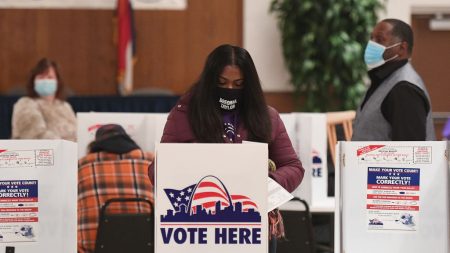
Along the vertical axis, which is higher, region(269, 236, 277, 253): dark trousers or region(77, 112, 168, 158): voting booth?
region(77, 112, 168, 158): voting booth

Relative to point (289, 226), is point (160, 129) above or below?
above

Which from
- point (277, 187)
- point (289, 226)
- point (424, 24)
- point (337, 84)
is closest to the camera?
point (277, 187)

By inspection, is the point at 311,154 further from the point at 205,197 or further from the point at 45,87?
the point at 45,87

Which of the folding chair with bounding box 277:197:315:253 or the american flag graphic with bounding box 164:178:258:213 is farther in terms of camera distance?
the folding chair with bounding box 277:197:315:253

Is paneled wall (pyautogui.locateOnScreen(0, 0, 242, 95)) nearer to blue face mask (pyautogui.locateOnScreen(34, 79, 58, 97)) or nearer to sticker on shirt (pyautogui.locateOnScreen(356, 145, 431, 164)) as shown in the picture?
blue face mask (pyautogui.locateOnScreen(34, 79, 58, 97))

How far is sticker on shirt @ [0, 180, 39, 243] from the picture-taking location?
140 inches

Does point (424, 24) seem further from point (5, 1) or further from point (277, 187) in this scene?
point (277, 187)

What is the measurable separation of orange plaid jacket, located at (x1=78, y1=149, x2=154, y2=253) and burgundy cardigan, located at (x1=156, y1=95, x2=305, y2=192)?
139 centimetres

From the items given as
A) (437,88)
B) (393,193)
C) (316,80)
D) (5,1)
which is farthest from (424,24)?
(393,193)

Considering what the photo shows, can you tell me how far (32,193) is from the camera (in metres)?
3.58

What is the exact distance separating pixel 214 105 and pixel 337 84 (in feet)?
19.4

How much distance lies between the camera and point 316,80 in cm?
940

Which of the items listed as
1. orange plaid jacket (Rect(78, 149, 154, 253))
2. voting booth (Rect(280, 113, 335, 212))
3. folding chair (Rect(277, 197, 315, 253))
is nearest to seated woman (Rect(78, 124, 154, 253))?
orange plaid jacket (Rect(78, 149, 154, 253))

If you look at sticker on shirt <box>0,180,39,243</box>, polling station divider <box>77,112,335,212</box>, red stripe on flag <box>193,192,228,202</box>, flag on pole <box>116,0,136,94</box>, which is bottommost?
sticker on shirt <box>0,180,39,243</box>
